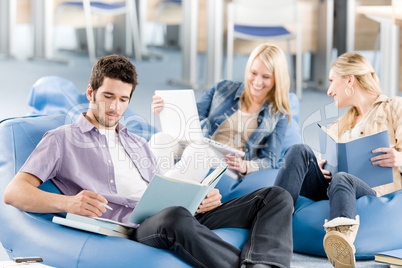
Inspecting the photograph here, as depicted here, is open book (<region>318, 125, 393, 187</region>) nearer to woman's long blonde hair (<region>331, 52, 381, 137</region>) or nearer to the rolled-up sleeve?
woman's long blonde hair (<region>331, 52, 381, 137</region>)

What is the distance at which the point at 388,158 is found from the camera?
226 centimetres

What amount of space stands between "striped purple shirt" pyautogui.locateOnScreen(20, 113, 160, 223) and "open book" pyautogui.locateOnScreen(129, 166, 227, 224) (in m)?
0.12

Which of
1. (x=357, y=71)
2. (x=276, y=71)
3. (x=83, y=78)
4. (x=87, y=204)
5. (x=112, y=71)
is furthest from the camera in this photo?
(x=83, y=78)

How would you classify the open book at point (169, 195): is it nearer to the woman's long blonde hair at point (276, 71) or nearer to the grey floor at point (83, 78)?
the woman's long blonde hair at point (276, 71)

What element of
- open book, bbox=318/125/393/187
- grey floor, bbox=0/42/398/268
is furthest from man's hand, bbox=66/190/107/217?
grey floor, bbox=0/42/398/268

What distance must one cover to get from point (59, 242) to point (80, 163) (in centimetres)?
25

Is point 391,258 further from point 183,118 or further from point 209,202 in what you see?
point 183,118

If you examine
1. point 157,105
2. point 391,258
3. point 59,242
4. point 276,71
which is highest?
point 276,71

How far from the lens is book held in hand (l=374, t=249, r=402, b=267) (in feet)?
6.89

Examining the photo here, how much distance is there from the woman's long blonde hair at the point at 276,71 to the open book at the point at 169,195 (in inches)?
33.2

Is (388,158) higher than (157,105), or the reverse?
(157,105)

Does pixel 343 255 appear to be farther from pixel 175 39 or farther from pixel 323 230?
pixel 175 39

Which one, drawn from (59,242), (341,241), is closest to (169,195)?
(59,242)

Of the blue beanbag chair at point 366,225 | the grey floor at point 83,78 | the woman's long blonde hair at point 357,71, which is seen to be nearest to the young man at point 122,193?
the blue beanbag chair at point 366,225
